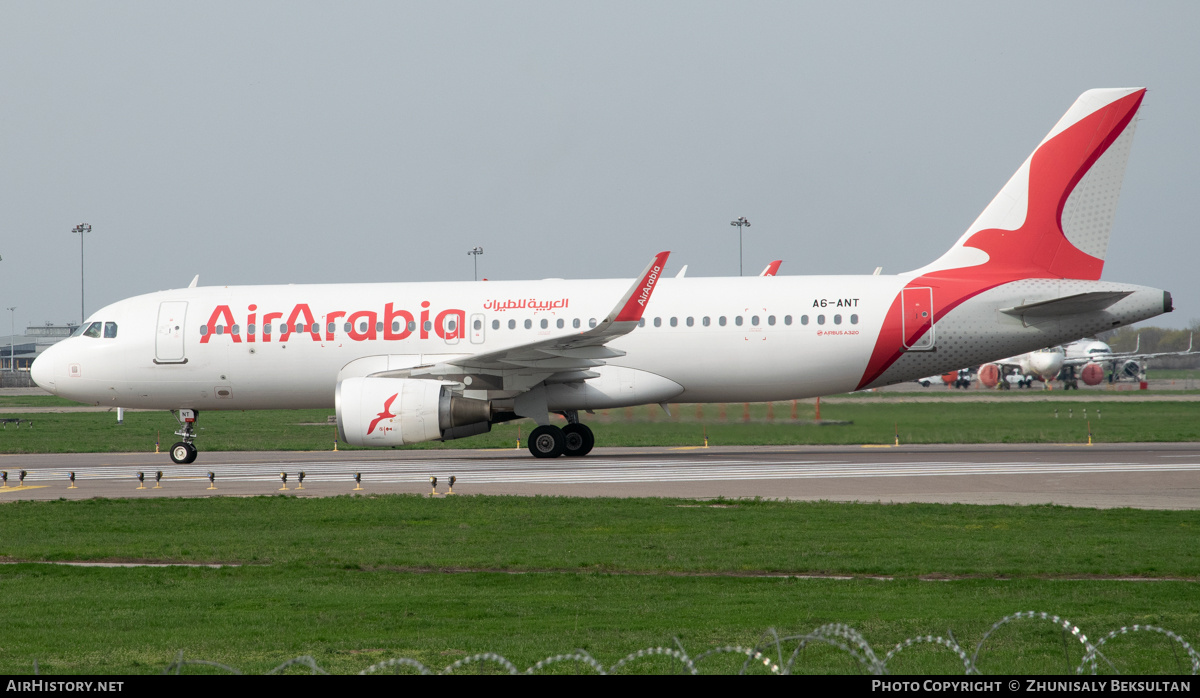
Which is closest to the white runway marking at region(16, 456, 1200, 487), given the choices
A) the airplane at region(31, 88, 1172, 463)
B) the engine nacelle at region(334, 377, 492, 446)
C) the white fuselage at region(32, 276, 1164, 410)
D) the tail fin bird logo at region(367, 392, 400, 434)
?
the engine nacelle at region(334, 377, 492, 446)

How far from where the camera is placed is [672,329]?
24125 mm

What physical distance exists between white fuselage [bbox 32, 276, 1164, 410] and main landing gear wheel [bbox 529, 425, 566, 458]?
852mm

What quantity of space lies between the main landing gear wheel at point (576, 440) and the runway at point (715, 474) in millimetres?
409

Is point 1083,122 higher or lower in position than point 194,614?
higher

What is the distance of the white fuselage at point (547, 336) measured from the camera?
23719 mm

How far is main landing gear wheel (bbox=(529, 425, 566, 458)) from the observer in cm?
2434

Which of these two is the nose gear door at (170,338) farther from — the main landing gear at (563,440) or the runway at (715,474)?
the main landing gear at (563,440)

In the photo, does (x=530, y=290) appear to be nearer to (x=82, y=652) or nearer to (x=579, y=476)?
(x=579, y=476)

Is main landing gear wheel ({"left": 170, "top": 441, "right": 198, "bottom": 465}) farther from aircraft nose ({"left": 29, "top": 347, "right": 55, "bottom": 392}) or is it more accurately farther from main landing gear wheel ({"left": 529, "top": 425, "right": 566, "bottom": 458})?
main landing gear wheel ({"left": 529, "top": 425, "right": 566, "bottom": 458})

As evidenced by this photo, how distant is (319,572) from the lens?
1105 centimetres

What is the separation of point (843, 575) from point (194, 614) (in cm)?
572

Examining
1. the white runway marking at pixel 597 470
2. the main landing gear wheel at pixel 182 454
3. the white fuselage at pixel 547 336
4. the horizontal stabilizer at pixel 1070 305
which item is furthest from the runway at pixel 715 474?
the horizontal stabilizer at pixel 1070 305
